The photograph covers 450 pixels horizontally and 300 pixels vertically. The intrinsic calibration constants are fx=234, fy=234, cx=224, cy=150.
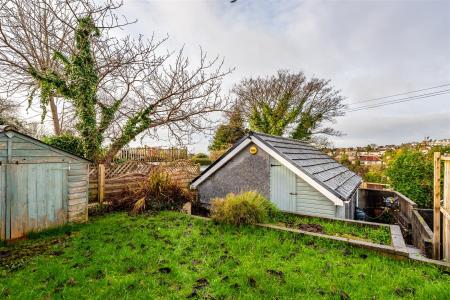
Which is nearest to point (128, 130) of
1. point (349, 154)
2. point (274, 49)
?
point (274, 49)

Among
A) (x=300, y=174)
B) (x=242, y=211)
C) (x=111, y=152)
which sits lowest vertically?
(x=242, y=211)

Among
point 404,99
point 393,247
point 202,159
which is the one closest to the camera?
point 393,247

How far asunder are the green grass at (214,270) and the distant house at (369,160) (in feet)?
50.7

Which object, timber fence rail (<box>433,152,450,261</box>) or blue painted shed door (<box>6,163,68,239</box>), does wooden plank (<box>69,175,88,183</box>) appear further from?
timber fence rail (<box>433,152,450,261</box>)

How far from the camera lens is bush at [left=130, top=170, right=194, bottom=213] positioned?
9.20 m

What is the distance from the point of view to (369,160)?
18266 millimetres

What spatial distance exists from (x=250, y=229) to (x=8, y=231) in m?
5.69

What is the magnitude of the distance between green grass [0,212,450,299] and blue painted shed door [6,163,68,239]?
0.51 metres

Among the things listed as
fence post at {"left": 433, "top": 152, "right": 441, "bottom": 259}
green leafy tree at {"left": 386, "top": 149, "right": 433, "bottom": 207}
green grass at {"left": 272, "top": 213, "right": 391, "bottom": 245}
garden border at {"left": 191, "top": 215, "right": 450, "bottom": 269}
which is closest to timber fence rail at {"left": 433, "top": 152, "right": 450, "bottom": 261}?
fence post at {"left": 433, "top": 152, "right": 441, "bottom": 259}

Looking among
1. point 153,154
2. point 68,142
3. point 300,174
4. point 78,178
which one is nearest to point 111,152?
point 68,142

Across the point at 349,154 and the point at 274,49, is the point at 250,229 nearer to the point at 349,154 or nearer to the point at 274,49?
the point at 274,49

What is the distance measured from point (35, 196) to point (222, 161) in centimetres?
580

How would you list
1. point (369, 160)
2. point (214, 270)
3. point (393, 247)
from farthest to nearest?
point (369, 160) → point (393, 247) → point (214, 270)

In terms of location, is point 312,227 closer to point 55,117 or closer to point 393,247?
point 393,247
